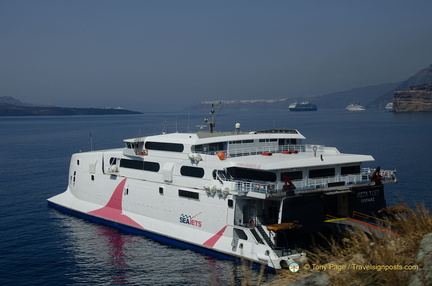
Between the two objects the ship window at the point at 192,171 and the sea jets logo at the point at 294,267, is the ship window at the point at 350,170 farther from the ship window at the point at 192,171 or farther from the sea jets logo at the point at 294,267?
the ship window at the point at 192,171

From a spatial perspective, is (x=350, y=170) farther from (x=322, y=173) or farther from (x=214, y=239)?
(x=214, y=239)

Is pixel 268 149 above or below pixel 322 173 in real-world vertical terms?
above

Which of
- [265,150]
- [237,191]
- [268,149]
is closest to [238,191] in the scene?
[237,191]

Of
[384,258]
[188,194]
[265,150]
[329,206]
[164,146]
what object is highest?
[164,146]

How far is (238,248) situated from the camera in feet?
70.3

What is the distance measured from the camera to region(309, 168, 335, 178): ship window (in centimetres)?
2177

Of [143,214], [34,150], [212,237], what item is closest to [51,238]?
[143,214]

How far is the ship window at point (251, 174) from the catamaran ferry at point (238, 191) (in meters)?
0.05

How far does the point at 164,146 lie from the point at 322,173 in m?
9.73

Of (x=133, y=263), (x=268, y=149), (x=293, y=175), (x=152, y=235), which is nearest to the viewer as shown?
(x=293, y=175)

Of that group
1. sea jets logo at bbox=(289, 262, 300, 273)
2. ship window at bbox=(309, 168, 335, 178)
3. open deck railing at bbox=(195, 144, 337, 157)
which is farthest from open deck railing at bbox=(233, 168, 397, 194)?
sea jets logo at bbox=(289, 262, 300, 273)

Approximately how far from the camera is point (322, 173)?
72.3 ft

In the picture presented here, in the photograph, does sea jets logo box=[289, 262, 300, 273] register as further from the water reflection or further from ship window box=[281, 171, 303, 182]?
ship window box=[281, 171, 303, 182]

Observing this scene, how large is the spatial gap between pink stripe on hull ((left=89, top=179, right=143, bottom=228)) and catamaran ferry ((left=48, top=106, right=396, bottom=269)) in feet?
0.23
